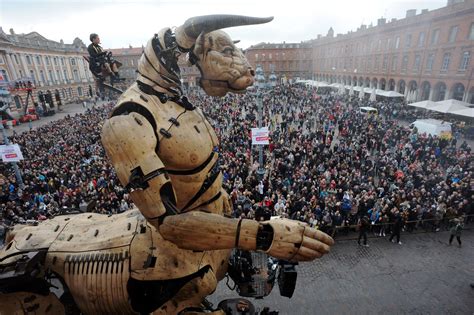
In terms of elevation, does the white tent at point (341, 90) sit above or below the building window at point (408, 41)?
below

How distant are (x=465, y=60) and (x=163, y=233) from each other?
4547cm

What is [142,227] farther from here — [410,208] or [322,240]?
[410,208]

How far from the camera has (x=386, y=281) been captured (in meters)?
10.1

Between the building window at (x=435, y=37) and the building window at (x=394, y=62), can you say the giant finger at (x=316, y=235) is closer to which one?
the building window at (x=435, y=37)

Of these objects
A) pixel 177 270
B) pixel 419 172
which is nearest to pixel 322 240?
pixel 177 270

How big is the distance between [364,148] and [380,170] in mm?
3361

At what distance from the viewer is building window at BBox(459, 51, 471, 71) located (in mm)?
35000

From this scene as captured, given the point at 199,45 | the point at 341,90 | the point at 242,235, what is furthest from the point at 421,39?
the point at 242,235

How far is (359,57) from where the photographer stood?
59.1m

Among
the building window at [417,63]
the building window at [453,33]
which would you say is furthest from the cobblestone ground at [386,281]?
the building window at [417,63]

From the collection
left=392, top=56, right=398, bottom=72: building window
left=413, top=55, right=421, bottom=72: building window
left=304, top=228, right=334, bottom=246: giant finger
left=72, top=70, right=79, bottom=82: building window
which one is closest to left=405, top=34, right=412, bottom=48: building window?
left=413, top=55, right=421, bottom=72: building window

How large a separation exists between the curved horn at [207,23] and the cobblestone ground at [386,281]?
8.70 metres

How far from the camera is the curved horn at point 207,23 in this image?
2758 millimetres

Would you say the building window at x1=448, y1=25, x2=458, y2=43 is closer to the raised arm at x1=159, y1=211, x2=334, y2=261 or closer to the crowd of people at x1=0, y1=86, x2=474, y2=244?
the crowd of people at x1=0, y1=86, x2=474, y2=244
